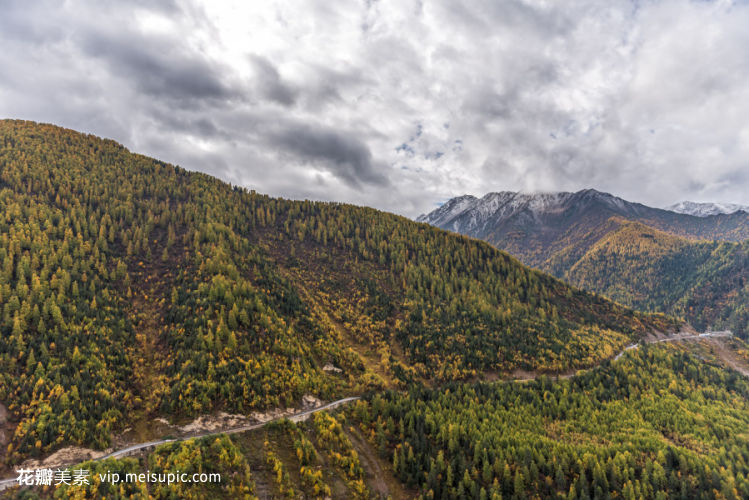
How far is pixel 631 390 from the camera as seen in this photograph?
120m

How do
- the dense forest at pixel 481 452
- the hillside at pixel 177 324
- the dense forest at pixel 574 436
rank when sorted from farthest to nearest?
the hillside at pixel 177 324 < the dense forest at pixel 574 436 < the dense forest at pixel 481 452

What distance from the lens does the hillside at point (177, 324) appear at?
81875mm

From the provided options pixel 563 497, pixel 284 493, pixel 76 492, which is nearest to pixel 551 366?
pixel 563 497

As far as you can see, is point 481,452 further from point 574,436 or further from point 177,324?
point 177,324

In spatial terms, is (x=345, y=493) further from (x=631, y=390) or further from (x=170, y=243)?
(x=170, y=243)

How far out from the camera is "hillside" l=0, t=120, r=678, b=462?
81.9 m

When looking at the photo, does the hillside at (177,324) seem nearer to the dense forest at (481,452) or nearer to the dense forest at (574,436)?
the dense forest at (481,452)

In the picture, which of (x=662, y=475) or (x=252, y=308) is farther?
(x=252, y=308)

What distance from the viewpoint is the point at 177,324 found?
110375mm

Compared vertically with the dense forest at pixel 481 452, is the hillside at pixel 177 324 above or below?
above

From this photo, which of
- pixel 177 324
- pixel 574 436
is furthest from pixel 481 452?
pixel 177 324

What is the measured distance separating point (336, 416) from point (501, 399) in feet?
199

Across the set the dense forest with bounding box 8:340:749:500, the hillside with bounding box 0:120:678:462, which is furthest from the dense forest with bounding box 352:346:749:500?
the hillside with bounding box 0:120:678:462

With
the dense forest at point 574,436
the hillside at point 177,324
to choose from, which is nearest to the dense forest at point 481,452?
the dense forest at point 574,436
